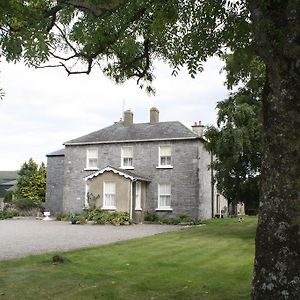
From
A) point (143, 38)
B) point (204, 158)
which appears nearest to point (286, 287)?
point (143, 38)

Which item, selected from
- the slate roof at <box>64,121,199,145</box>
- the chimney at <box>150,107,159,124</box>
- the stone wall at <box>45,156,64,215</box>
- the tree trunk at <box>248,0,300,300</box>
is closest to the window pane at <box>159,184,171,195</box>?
the slate roof at <box>64,121,199,145</box>

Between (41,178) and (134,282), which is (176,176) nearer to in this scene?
(41,178)

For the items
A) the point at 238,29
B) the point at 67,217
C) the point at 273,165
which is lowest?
the point at 67,217

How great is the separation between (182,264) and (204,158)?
81.3 feet

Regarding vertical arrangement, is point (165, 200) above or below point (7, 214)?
above

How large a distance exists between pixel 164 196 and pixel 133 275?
24800 millimetres

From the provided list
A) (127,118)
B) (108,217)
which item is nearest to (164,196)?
(108,217)

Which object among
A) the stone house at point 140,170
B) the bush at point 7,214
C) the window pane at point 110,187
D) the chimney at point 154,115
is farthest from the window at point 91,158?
the bush at point 7,214

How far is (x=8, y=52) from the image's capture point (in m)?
5.06

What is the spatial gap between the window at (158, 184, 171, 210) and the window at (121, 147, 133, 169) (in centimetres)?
306

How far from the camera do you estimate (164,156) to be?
3438 cm

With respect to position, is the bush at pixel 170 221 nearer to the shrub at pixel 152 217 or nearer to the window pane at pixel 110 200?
the shrub at pixel 152 217

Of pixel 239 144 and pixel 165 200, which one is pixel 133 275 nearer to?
pixel 239 144

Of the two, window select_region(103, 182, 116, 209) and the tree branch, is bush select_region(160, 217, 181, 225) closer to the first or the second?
window select_region(103, 182, 116, 209)
